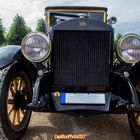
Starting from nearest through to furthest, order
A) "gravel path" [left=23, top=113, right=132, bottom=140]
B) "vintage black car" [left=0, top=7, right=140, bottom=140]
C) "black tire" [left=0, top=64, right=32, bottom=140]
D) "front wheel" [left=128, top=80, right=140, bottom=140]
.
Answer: "black tire" [left=0, top=64, right=32, bottom=140] → "vintage black car" [left=0, top=7, right=140, bottom=140] → "front wheel" [left=128, top=80, right=140, bottom=140] → "gravel path" [left=23, top=113, right=132, bottom=140]

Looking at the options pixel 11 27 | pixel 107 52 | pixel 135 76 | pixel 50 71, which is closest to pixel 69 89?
pixel 50 71

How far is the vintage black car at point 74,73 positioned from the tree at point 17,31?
136 ft

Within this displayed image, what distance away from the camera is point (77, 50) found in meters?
3.68

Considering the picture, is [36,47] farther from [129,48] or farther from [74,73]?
[129,48]

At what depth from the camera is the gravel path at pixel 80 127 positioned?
3.86 meters

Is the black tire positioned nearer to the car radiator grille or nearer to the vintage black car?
the vintage black car

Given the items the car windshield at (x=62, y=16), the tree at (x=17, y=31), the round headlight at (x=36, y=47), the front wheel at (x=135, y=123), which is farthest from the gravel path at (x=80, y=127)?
the tree at (x=17, y=31)

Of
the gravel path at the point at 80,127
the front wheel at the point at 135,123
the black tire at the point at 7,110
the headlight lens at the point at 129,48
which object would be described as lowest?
the gravel path at the point at 80,127

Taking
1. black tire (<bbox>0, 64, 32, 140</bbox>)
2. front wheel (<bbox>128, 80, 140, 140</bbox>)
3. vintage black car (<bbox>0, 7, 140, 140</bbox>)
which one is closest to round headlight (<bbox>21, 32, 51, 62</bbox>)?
vintage black car (<bbox>0, 7, 140, 140</bbox>)

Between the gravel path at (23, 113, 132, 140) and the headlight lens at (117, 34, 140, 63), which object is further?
the gravel path at (23, 113, 132, 140)

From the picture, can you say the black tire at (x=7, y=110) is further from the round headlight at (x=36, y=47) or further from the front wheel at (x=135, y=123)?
the front wheel at (x=135, y=123)

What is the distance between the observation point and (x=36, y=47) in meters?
3.62

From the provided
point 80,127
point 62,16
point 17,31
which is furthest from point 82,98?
point 17,31

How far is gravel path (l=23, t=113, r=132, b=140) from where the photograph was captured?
3.86m
